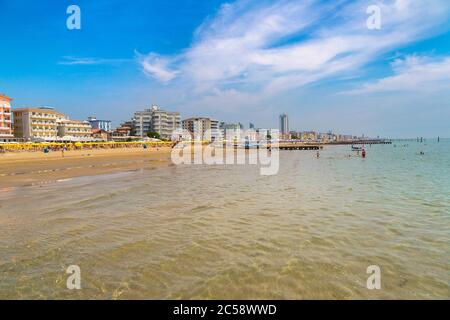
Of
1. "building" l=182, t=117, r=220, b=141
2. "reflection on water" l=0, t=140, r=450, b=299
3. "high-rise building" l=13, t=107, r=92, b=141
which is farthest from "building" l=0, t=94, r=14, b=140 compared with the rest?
"building" l=182, t=117, r=220, b=141

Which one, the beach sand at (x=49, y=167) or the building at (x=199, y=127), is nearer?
the beach sand at (x=49, y=167)

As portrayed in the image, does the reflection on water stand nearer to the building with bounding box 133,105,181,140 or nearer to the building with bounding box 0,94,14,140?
the building with bounding box 0,94,14,140

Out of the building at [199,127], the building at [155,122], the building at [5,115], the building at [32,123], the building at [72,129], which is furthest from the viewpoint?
the building at [199,127]

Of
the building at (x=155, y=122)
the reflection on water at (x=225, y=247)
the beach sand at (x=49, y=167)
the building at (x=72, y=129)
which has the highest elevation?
the building at (x=155, y=122)

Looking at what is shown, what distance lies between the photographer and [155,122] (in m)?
148

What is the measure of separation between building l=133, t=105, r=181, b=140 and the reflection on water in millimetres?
139795

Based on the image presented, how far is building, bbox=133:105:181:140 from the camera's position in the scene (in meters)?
148

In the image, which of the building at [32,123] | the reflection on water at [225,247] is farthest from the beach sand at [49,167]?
the building at [32,123]

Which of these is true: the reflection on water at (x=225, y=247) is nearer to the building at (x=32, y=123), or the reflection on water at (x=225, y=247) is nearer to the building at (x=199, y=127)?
the building at (x=32, y=123)

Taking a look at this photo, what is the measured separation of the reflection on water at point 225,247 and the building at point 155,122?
140 m

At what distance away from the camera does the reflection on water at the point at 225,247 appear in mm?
4770

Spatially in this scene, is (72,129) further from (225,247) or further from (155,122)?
(225,247)

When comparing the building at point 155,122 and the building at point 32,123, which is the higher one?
the building at point 155,122
